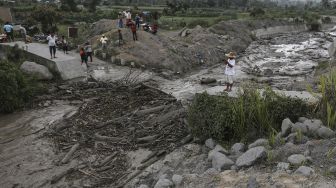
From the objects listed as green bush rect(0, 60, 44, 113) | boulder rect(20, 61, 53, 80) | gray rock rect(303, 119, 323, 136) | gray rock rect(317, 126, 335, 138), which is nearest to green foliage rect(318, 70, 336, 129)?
gray rock rect(303, 119, 323, 136)

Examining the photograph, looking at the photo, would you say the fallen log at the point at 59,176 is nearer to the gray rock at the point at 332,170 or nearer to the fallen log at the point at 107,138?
the fallen log at the point at 107,138

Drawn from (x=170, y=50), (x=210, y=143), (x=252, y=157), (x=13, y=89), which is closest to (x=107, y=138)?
(x=210, y=143)

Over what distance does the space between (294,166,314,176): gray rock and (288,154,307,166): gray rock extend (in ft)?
0.97

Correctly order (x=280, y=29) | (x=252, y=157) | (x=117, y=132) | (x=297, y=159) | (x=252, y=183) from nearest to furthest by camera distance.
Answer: (x=252, y=183) → (x=297, y=159) → (x=252, y=157) → (x=117, y=132) → (x=280, y=29)

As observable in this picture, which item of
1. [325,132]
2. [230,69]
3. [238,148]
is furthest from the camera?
[230,69]

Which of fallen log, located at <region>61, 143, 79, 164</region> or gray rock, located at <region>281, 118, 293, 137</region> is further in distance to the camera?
fallen log, located at <region>61, 143, 79, 164</region>

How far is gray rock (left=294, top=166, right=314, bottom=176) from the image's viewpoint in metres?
7.79

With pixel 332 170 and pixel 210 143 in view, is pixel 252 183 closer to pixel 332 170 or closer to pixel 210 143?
pixel 332 170

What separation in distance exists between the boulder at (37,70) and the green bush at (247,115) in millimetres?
11939

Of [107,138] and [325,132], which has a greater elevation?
[325,132]

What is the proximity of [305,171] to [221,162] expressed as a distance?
2.09m

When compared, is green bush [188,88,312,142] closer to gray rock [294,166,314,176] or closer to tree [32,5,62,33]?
gray rock [294,166,314,176]

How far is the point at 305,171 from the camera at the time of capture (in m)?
7.85

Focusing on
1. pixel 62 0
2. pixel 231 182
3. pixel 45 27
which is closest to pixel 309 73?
pixel 231 182
